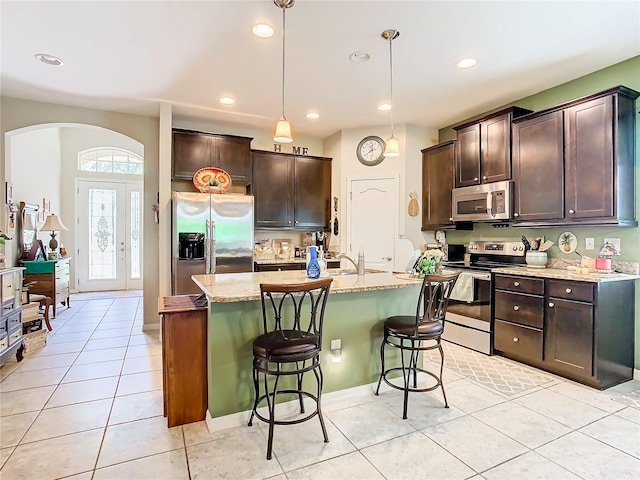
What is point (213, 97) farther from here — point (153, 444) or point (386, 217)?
point (153, 444)

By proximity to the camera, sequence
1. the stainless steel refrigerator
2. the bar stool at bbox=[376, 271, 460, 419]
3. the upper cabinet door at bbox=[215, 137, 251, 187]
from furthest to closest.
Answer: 1. the upper cabinet door at bbox=[215, 137, 251, 187]
2. the stainless steel refrigerator
3. the bar stool at bbox=[376, 271, 460, 419]

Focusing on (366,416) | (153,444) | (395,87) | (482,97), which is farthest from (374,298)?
(482,97)

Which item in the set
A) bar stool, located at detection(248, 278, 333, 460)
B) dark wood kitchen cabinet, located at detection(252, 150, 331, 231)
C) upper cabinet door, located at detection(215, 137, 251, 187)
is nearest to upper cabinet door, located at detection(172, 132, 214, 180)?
upper cabinet door, located at detection(215, 137, 251, 187)

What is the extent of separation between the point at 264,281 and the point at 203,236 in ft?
5.88

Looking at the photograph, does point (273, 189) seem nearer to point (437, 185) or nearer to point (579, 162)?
point (437, 185)

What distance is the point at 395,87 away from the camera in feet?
12.4

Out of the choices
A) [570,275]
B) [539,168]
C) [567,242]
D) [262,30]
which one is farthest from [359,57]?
[567,242]

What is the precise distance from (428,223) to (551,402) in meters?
2.81

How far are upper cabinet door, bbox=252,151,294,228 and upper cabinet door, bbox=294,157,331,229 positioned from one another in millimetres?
127

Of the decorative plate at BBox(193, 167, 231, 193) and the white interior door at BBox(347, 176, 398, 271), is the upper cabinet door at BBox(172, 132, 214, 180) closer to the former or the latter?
the decorative plate at BBox(193, 167, 231, 193)

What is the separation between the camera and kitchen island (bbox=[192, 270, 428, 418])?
2.28 metres

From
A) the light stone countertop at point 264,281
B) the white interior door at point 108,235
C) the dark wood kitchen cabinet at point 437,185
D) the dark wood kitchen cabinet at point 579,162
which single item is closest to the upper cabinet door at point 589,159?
the dark wood kitchen cabinet at point 579,162

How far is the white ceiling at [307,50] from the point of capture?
2.46m

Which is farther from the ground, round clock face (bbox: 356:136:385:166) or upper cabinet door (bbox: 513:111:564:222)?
round clock face (bbox: 356:136:385:166)
